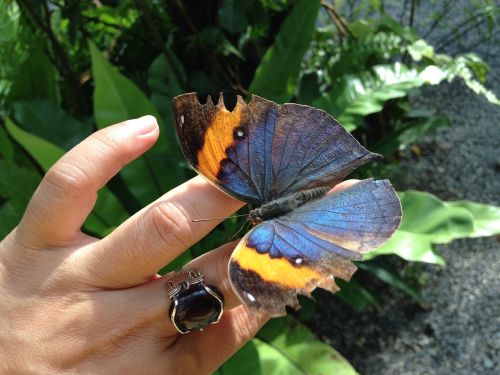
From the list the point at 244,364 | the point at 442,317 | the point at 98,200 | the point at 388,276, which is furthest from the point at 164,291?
the point at 442,317

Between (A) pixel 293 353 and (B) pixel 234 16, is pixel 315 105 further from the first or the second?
(A) pixel 293 353

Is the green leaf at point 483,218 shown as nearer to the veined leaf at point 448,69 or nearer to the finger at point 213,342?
the veined leaf at point 448,69

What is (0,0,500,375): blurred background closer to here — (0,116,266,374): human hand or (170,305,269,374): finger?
(170,305,269,374): finger

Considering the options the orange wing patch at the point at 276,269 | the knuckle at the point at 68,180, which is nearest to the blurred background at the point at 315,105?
the knuckle at the point at 68,180

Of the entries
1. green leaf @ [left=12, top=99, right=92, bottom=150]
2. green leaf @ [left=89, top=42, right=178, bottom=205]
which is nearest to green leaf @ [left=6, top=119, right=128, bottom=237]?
green leaf @ [left=89, top=42, right=178, bottom=205]

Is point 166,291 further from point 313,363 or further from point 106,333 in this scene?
point 313,363

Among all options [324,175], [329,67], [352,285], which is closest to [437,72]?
[329,67]
